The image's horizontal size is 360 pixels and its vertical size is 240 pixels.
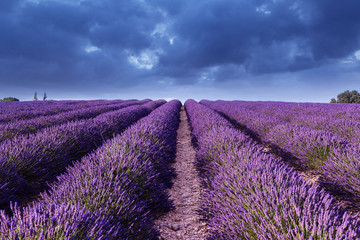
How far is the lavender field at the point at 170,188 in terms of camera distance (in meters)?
1.34

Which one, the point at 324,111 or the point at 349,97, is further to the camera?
the point at 349,97

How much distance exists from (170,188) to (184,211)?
739 millimetres

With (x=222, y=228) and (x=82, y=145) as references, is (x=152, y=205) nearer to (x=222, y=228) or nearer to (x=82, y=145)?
(x=222, y=228)

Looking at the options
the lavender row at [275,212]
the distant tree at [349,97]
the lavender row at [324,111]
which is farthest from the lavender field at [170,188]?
the distant tree at [349,97]

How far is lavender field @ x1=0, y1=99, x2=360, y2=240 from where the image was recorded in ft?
4.40

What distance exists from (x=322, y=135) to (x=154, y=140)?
3.66 metres

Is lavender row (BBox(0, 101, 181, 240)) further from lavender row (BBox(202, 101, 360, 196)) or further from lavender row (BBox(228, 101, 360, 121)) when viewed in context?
lavender row (BBox(228, 101, 360, 121))

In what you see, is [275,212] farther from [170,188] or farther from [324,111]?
[324,111]

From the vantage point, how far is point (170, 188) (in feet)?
11.0

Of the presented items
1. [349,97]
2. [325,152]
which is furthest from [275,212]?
[349,97]

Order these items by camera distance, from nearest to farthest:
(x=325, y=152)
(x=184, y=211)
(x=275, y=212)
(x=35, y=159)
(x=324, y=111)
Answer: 1. (x=275, y=212)
2. (x=184, y=211)
3. (x=35, y=159)
4. (x=325, y=152)
5. (x=324, y=111)

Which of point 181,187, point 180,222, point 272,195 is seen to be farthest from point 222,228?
point 181,187

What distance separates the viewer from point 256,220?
158 cm

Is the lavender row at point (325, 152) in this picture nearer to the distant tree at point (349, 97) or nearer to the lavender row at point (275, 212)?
the lavender row at point (275, 212)
